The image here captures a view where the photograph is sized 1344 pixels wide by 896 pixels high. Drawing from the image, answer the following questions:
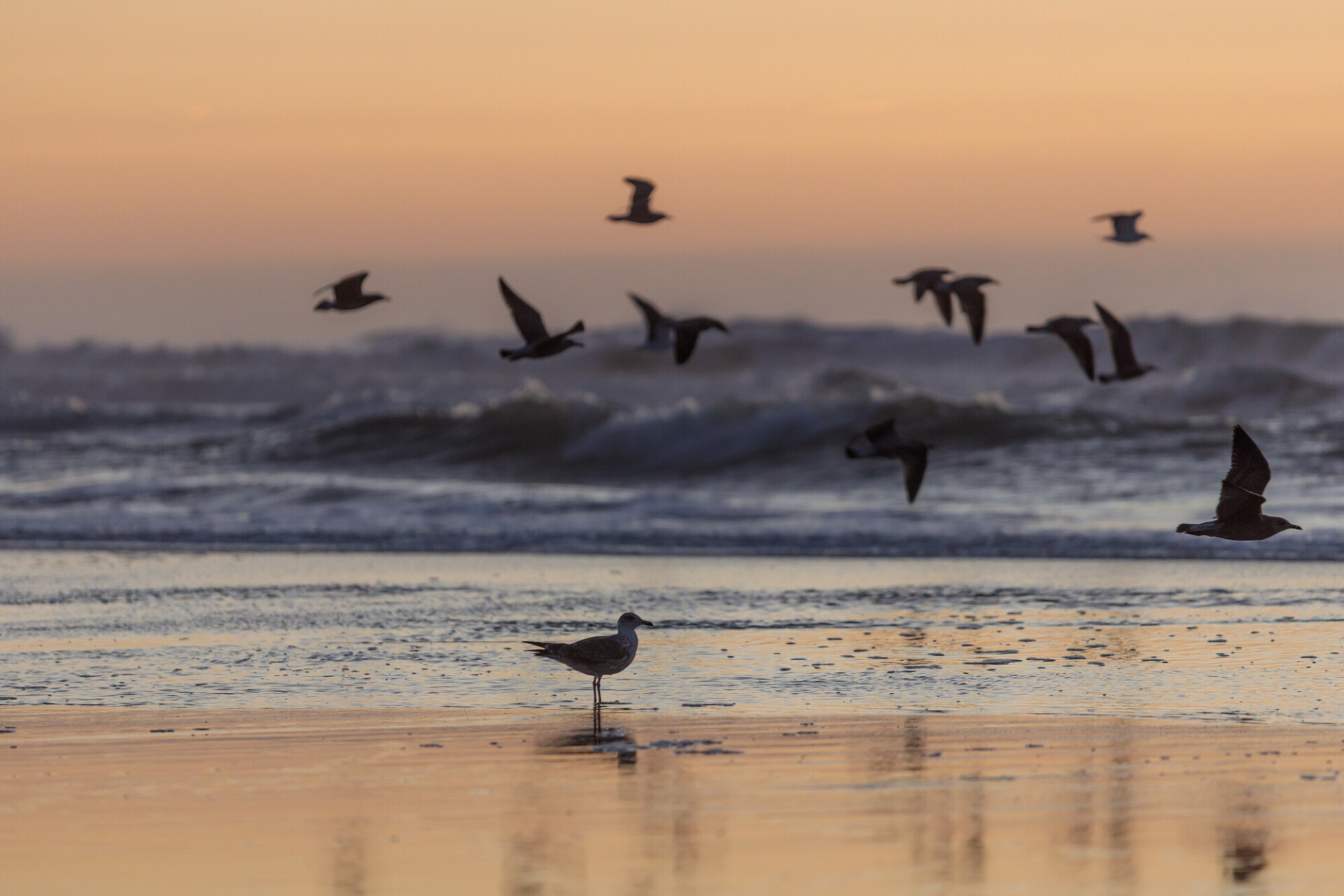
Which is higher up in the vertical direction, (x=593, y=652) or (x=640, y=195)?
(x=640, y=195)

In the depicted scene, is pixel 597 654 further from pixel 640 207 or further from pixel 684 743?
pixel 640 207

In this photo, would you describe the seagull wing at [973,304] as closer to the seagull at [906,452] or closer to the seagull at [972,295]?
the seagull at [972,295]

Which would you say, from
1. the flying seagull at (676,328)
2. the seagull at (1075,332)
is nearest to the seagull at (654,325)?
the flying seagull at (676,328)

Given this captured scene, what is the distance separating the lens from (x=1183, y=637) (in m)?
10.5

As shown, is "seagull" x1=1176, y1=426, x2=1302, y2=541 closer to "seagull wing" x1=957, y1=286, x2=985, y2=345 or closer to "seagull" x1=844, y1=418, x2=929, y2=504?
"seagull" x1=844, y1=418, x2=929, y2=504

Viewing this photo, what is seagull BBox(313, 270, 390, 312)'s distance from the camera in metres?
11.9

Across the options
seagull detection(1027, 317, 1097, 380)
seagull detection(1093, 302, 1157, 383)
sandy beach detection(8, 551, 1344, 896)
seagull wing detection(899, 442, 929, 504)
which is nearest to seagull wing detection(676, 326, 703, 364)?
seagull wing detection(899, 442, 929, 504)

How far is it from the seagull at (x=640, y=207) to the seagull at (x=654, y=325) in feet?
3.42

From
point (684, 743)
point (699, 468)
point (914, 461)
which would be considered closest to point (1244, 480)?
point (914, 461)

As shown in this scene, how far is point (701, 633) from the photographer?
35.9 ft

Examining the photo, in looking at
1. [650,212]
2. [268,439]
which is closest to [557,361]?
[268,439]

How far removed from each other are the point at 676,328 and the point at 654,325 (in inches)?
14.9

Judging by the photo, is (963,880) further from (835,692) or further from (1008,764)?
(835,692)

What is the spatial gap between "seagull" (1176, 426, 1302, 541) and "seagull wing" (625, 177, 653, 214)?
5307 millimetres
